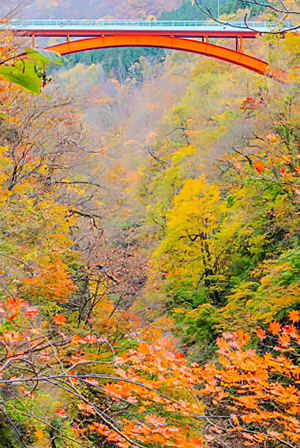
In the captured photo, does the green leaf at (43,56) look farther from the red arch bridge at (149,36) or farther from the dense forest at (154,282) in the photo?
the red arch bridge at (149,36)

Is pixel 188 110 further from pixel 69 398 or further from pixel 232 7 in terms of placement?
pixel 69 398

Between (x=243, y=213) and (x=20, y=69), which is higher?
(x=20, y=69)

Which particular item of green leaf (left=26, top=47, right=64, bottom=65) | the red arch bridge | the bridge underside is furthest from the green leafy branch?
the red arch bridge

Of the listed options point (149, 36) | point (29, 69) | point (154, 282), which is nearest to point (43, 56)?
point (29, 69)

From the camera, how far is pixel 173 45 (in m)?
18.7

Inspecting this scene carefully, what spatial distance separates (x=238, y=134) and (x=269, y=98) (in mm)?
7012

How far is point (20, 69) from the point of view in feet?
3.36

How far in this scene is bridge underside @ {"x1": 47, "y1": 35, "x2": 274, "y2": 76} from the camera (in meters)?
17.9

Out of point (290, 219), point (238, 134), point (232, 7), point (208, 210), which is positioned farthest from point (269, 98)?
point (232, 7)

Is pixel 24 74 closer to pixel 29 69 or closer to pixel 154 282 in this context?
pixel 29 69

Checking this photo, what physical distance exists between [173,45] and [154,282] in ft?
33.1

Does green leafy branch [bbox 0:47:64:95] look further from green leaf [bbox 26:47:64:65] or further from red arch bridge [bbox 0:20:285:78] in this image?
red arch bridge [bbox 0:20:285:78]

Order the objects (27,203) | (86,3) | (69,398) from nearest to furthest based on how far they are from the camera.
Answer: (69,398) → (27,203) → (86,3)

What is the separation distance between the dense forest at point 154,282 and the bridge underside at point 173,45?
0.85 m
